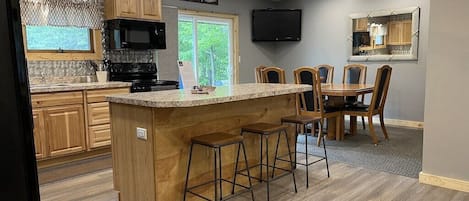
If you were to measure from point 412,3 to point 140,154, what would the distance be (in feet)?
17.1

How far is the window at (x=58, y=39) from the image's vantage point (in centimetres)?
410

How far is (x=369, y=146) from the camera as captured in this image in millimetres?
4570

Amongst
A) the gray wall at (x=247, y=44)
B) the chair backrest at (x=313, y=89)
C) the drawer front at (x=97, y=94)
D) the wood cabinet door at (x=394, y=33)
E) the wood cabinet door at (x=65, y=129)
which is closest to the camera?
the wood cabinet door at (x=65, y=129)

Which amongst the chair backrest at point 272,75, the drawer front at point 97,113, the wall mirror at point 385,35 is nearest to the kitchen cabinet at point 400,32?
the wall mirror at point 385,35

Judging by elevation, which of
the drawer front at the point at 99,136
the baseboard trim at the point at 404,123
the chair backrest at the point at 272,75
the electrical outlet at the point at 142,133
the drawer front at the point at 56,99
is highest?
the chair backrest at the point at 272,75

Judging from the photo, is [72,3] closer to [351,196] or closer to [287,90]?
[287,90]

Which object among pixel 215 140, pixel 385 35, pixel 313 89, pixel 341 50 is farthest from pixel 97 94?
pixel 385 35

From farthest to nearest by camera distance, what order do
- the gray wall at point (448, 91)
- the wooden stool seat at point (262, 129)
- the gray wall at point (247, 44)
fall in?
the gray wall at point (247, 44), the gray wall at point (448, 91), the wooden stool seat at point (262, 129)

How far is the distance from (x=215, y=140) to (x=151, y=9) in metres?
2.99

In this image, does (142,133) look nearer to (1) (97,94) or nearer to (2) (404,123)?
(1) (97,94)

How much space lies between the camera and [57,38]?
433 cm

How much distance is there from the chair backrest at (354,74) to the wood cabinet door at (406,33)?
0.82 m

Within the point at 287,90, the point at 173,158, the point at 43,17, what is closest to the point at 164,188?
the point at 173,158

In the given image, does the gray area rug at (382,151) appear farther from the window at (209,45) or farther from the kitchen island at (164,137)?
the window at (209,45)
